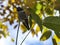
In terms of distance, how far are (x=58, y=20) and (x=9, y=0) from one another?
4.77 ft

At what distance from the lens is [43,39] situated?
2.30 feet

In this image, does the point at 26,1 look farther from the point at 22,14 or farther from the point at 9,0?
the point at 9,0

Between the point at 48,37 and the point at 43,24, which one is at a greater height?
the point at 43,24

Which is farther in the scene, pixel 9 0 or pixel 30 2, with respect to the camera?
pixel 9 0

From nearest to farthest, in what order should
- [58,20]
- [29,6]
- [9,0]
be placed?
[58,20], [29,6], [9,0]

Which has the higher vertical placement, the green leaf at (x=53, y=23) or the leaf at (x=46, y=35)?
the green leaf at (x=53, y=23)

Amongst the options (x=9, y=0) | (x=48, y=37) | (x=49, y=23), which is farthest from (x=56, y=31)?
(x=9, y=0)

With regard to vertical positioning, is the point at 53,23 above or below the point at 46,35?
above

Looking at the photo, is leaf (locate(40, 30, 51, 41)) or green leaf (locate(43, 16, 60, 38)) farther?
leaf (locate(40, 30, 51, 41))

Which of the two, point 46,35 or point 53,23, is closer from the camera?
point 53,23

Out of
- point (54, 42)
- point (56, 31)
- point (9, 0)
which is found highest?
point (56, 31)

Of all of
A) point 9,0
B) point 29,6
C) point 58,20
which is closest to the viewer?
point 58,20

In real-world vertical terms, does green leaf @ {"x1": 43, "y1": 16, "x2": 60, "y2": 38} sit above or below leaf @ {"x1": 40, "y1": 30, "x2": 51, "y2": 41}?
above

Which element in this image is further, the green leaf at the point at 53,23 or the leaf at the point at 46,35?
the leaf at the point at 46,35
